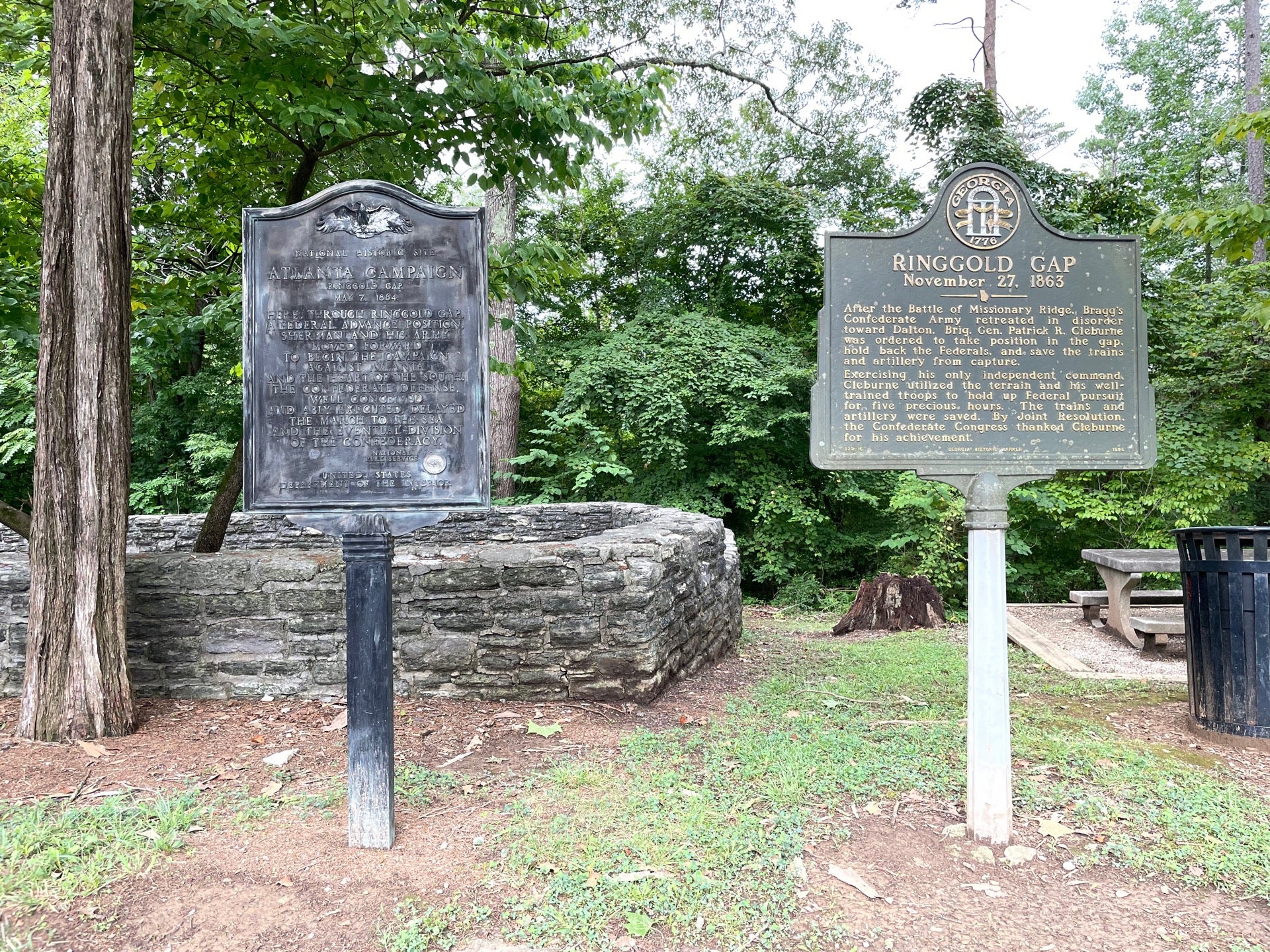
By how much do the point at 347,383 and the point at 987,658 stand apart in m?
2.99

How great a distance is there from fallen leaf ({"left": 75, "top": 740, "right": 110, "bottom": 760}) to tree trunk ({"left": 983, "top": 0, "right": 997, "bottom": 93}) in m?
15.7

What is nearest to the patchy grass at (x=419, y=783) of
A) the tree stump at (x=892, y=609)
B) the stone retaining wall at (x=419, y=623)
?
the stone retaining wall at (x=419, y=623)

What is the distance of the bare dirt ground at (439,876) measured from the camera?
255cm

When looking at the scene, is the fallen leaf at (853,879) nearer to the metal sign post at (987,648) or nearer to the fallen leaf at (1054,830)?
the metal sign post at (987,648)

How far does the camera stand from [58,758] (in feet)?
12.6

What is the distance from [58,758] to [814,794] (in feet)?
12.2

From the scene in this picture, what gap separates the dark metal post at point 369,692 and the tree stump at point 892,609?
6656 mm

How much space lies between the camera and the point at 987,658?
10.9 feet

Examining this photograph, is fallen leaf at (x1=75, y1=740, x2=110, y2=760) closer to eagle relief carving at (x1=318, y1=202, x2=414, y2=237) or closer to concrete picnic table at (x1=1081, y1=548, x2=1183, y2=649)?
eagle relief carving at (x1=318, y1=202, x2=414, y2=237)

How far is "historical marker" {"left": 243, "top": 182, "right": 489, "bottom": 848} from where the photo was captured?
3.27 meters

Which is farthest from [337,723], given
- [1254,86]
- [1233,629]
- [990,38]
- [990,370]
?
[1254,86]

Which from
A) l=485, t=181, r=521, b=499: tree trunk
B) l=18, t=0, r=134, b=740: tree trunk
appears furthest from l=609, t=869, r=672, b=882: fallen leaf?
l=485, t=181, r=521, b=499: tree trunk

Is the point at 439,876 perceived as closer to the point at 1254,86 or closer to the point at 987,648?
the point at 987,648

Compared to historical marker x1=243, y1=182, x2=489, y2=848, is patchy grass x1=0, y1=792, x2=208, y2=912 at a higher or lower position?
lower
